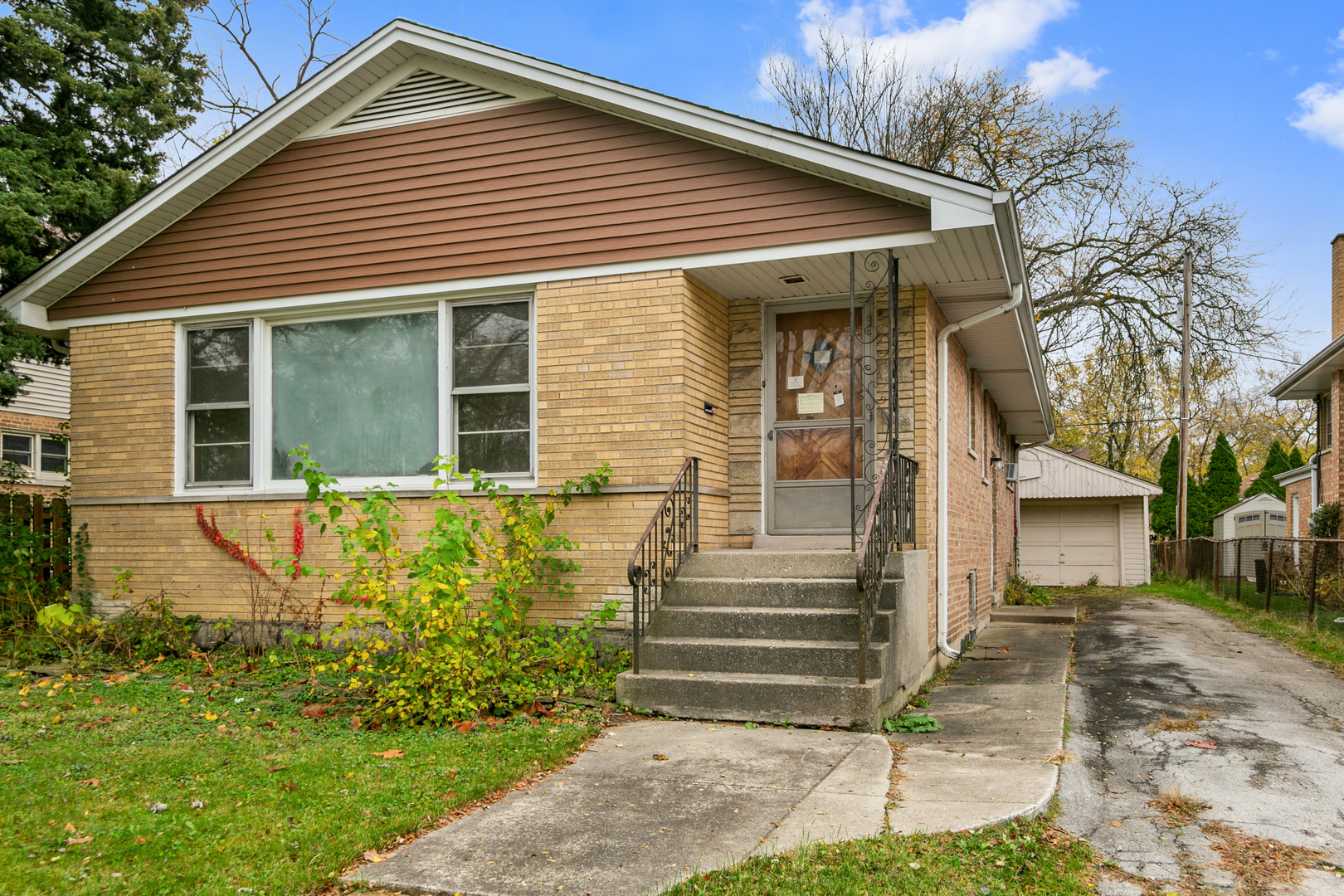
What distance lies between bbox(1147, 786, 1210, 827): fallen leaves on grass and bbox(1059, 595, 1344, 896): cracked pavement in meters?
0.04

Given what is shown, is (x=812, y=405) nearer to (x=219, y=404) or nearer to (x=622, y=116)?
(x=622, y=116)

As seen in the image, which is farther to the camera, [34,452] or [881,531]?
[34,452]

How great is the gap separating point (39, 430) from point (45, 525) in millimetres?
13962

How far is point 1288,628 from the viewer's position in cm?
1209

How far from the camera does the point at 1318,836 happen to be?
4273 millimetres

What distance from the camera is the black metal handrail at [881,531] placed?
605 cm

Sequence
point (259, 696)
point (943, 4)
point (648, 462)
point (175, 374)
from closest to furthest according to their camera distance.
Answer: point (259, 696) → point (648, 462) → point (175, 374) → point (943, 4)

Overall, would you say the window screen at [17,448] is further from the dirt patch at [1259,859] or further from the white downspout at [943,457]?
the dirt patch at [1259,859]

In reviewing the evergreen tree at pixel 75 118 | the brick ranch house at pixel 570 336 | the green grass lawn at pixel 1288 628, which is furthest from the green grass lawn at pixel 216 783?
the green grass lawn at pixel 1288 628

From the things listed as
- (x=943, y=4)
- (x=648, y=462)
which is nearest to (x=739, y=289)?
(x=648, y=462)

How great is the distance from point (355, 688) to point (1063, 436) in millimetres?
31283

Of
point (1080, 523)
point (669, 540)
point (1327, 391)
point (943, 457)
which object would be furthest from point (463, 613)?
point (1080, 523)

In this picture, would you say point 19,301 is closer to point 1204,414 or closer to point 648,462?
point 648,462

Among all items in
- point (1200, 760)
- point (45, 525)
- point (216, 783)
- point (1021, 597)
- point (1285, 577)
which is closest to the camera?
point (216, 783)
